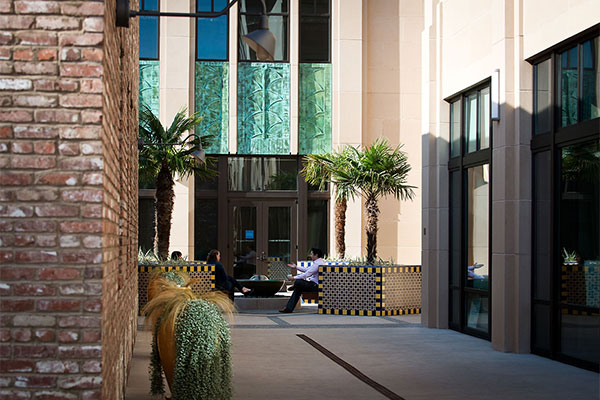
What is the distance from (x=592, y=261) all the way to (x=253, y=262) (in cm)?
1682

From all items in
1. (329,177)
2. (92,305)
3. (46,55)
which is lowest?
(92,305)

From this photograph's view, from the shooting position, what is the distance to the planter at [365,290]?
1797 cm

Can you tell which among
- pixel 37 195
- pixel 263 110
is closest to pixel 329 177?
pixel 263 110

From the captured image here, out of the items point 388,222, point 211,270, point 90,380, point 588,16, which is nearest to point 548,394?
point 588,16

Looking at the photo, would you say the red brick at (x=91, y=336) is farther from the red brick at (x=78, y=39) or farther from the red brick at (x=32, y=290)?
the red brick at (x=78, y=39)

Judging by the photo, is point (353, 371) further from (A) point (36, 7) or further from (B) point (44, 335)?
(A) point (36, 7)

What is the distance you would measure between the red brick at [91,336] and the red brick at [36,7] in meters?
1.72

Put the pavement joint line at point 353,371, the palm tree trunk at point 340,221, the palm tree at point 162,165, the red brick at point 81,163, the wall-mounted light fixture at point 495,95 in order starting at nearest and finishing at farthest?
the red brick at point 81,163, the pavement joint line at point 353,371, the wall-mounted light fixture at point 495,95, the palm tree at point 162,165, the palm tree trunk at point 340,221

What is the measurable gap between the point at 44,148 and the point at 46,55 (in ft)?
1.64

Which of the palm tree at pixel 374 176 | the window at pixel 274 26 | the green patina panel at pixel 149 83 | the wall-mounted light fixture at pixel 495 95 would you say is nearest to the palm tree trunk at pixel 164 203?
the palm tree at pixel 374 176

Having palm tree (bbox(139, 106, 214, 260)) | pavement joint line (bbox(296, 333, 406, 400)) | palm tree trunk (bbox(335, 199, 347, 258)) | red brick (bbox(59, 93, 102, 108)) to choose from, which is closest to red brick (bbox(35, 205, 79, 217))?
red brick (bbox(59, 93, 102, 108))

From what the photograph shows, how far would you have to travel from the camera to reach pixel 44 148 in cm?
437

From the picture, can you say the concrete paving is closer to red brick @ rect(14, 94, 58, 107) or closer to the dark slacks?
the dark slacks

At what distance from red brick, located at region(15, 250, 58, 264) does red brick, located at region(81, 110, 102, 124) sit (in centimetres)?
72
